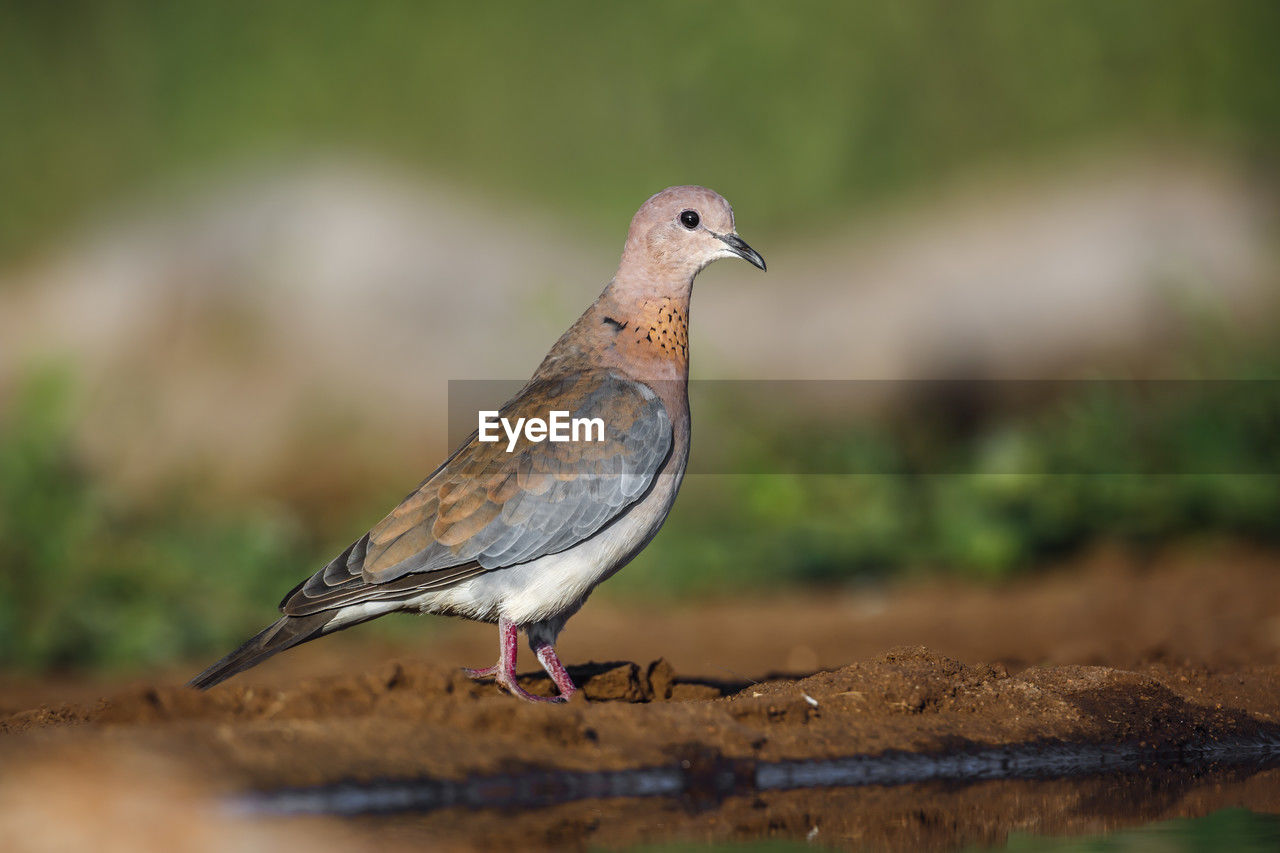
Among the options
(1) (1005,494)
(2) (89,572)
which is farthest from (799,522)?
(2) (89,572)

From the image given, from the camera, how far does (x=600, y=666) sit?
16.6 ft

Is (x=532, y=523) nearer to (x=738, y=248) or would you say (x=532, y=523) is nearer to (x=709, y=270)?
(x=738, y=248)

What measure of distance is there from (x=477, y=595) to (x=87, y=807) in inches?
65.8

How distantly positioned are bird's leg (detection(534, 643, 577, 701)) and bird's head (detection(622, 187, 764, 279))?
1218mm

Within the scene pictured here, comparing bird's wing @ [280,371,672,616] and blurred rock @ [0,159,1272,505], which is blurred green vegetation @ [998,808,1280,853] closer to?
bird's wing @ [280,371,672,616]

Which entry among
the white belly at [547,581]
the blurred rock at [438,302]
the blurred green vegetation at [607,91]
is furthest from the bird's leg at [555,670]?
the blurred green vegetation at [607,91]

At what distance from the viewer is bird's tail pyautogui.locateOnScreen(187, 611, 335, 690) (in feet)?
14.8

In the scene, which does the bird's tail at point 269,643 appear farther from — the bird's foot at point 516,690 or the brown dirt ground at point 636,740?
the bird's foot at point 516,690

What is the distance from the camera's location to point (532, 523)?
4.57 metres

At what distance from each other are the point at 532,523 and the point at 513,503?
0.27 feet

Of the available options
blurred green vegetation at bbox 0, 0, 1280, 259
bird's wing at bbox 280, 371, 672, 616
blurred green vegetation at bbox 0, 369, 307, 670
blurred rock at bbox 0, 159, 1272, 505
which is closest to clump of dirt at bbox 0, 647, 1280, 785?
bird's wing at bbox 280, 371, 672, 616

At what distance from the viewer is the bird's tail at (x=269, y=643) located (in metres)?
4.52

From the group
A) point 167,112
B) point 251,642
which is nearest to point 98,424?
point 167,112

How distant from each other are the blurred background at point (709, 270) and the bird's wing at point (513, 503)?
3419mm
